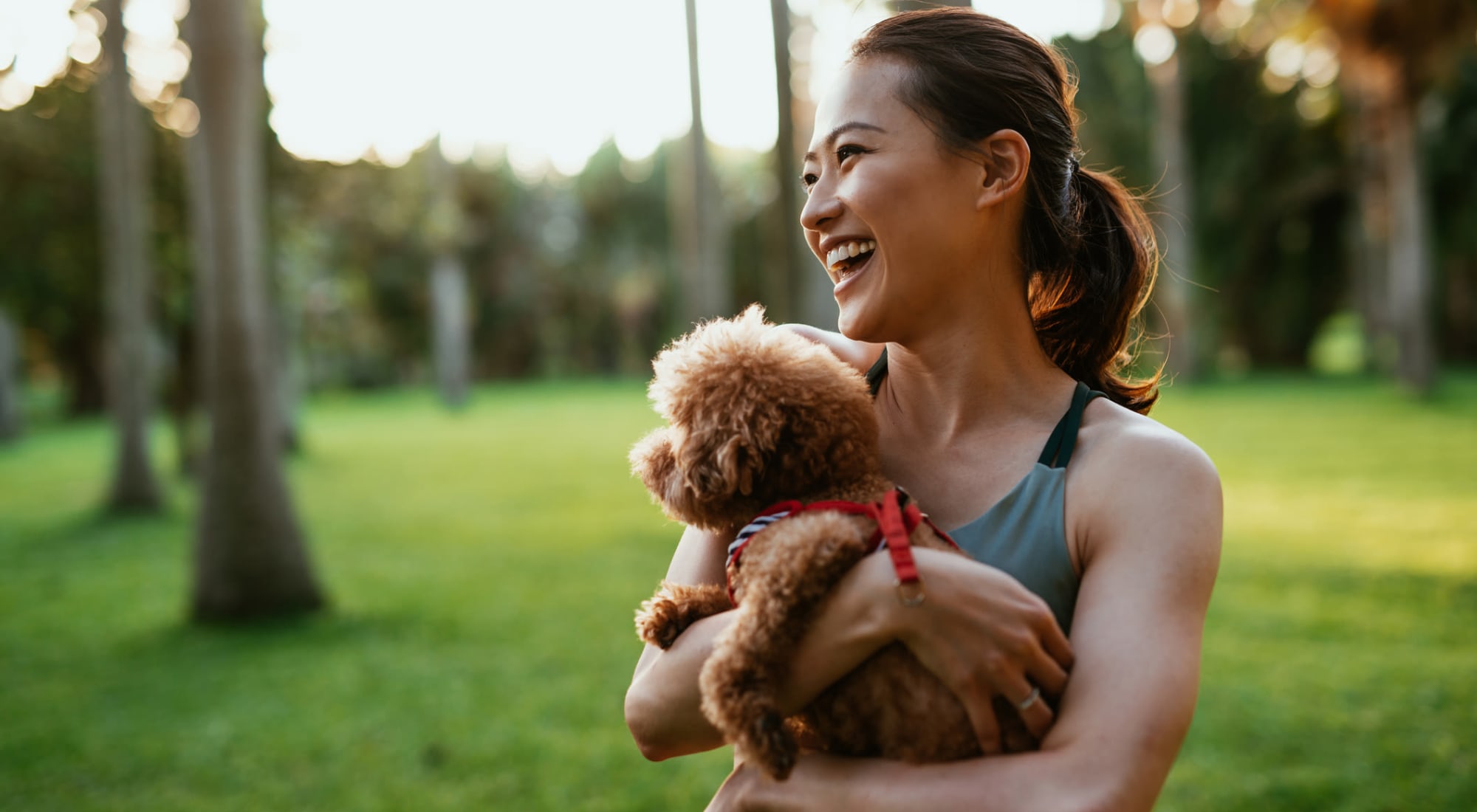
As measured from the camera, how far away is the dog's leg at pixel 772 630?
61.6 inches

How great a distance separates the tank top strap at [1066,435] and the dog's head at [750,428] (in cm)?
31

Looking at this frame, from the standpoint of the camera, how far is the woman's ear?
6.42 ft

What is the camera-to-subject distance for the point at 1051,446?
1.88 metres

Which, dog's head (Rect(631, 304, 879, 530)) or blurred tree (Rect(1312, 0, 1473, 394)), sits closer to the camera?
dog's head (Rect(631, 304, 879, 530))

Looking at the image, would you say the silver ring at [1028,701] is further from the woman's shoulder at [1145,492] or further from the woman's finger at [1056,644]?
the woman's shoulder at [1145,492]

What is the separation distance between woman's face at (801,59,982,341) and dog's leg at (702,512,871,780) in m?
0.46

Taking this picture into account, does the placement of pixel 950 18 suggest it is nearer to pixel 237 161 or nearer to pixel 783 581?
pixel 783 581

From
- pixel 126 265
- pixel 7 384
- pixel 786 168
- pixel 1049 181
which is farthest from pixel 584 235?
pixel 1049 181

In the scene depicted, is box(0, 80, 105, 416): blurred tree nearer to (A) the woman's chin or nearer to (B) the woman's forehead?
(B) the woman's forehead

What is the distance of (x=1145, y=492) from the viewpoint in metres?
1.71

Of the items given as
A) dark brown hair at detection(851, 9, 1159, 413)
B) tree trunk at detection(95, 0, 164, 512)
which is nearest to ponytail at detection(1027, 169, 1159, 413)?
dark brown hair at detection(851, 9, 1159, 413)

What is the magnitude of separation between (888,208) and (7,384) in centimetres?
3106

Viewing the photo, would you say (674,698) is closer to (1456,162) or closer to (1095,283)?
(1095,283)

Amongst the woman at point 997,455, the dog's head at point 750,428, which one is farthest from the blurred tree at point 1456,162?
the dog's head at point 750,428
